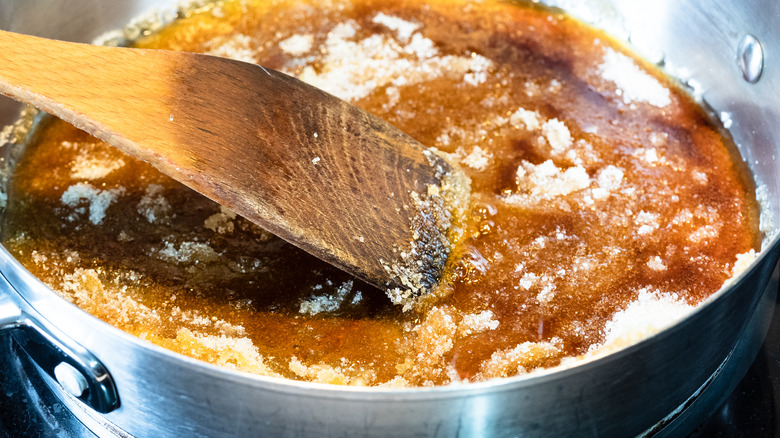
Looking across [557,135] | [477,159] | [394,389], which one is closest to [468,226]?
[477,159]

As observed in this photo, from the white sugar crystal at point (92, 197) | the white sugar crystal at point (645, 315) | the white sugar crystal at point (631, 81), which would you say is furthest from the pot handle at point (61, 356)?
the white sugar crystal at point (631, 81)

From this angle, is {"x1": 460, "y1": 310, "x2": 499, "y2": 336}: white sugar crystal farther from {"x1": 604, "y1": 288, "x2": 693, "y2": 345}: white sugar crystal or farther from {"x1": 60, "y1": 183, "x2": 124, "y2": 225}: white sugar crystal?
{"x1": 60, "y1": 183, "x2": 124, "y2": 225}: white sugar crystal

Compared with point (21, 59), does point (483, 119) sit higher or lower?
lower

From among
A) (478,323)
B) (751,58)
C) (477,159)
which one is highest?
(751,58)

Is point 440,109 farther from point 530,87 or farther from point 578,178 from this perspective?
point 578,178

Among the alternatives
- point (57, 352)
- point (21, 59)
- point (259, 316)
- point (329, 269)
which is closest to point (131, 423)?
point (57, 352)

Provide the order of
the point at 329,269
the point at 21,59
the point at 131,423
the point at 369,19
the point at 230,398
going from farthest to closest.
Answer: the point at 369,19
the point at 329,269
the point at 21,59
the point at 131,423
the point at 230,398

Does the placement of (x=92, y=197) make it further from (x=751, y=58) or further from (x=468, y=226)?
(x=751, y=58)

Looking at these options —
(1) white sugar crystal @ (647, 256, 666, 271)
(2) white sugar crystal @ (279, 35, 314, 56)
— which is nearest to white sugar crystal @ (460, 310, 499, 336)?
(1) white sugar crystal @ (647, 256, 666, 271)
